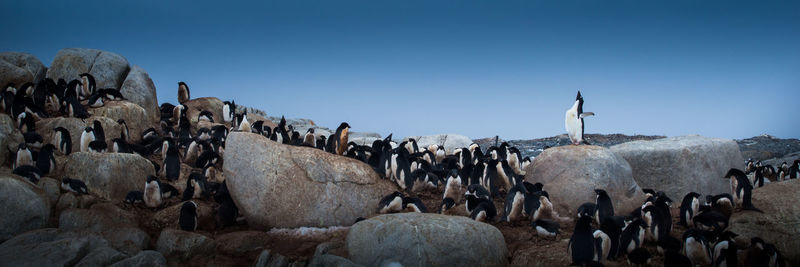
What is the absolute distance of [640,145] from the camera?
12477 mm

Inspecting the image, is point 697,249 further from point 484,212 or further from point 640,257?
point 484,212

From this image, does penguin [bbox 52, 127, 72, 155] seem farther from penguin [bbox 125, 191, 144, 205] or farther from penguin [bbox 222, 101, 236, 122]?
penguin [bbox 222, 101, 236, 122]

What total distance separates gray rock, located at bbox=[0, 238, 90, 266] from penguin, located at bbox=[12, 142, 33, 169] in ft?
14.8

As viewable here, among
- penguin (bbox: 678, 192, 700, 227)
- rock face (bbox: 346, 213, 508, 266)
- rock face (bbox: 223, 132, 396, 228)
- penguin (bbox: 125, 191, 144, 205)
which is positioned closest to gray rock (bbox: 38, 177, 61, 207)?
penguin (bbox: 125, 191, 144, 205)

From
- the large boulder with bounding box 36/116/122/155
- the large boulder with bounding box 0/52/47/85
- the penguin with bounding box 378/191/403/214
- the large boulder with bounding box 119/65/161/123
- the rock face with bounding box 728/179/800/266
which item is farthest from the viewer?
the large boulder with bounding box 119/65/161/123

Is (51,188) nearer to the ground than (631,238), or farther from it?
farther from it

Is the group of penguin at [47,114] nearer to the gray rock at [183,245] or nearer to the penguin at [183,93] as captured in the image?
the gray rock at [183,245]

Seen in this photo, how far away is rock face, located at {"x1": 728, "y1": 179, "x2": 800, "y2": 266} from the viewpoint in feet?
28.8

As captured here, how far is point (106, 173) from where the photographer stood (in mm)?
10727

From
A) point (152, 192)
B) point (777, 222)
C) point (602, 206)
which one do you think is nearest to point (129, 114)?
point (152, 192)

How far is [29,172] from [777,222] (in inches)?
584

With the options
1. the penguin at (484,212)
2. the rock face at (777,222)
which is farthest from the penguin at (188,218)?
the rock face at (777,222)

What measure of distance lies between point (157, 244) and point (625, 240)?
25.6ft

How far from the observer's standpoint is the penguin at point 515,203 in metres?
9.23
